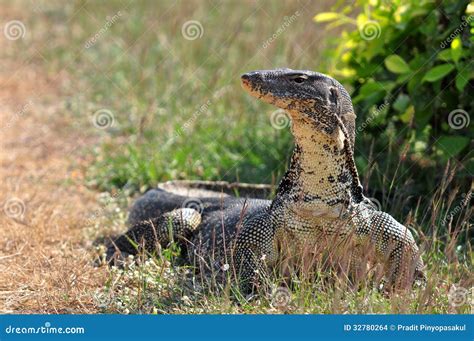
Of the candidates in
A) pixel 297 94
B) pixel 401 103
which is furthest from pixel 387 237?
pixel 401 103

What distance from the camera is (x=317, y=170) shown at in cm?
589

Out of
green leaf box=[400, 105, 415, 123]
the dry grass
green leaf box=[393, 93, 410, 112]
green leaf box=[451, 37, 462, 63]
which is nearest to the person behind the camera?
the dry grass

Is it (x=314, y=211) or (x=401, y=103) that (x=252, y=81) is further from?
(x=401, y=103)

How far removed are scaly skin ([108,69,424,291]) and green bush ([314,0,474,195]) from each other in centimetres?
181

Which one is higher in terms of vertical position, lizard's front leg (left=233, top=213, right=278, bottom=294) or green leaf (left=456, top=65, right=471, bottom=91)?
green leaf (left=456, top=65, right=471, bottom=91)

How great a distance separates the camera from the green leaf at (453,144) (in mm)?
7902

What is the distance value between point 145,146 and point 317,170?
16.7ft

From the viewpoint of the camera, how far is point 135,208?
805cm

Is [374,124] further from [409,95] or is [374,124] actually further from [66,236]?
[66,236]

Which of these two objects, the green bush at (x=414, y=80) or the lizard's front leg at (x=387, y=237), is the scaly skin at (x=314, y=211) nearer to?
the lizard's front leg at (x=387, y=237)

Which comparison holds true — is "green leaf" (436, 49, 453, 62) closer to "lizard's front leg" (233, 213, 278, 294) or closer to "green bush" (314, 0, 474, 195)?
"green bush" (314, 0, 474, 195)

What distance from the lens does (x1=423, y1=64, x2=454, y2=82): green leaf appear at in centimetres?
765

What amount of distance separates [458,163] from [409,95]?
100 centimetres

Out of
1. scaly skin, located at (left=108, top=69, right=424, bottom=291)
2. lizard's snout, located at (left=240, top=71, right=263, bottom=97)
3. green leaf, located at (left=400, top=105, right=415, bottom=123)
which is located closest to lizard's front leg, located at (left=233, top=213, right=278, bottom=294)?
scaly skin, located at (left=108, top=69, right=424, bottom=291)
